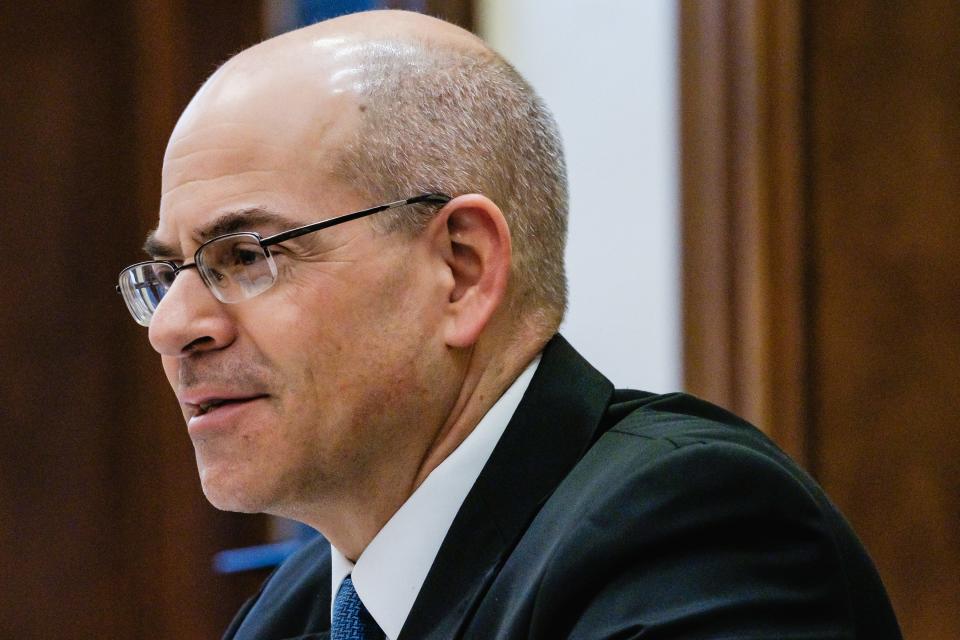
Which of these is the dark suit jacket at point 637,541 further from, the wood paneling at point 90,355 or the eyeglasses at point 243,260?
the wood paneling at point 90,355

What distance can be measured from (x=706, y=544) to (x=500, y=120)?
0.62 metres

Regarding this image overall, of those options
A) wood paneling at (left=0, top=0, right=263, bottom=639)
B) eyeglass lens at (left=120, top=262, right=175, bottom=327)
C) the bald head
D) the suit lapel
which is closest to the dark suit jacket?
the suit lapel

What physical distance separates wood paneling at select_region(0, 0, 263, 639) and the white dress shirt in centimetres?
108

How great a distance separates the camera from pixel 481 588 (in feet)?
4.02

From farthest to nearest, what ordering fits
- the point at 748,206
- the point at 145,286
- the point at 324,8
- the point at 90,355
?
the point at 748,206 → the point at 324,8 → the point at 90,355 → the point at 145,286

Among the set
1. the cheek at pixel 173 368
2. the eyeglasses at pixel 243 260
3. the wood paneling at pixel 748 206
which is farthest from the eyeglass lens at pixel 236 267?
the wood paneling at pixel 748 206

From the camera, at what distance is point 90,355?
7.50 ft

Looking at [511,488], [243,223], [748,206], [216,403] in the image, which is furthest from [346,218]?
[748,206]

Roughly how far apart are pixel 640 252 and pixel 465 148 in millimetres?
1750

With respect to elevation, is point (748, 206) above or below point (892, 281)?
above

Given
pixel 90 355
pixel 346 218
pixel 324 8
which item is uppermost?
pixel 324 8

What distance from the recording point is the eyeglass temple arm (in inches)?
52.8

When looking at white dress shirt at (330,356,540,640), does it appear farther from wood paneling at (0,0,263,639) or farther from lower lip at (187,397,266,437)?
wood paneling at (0,0,263,639)

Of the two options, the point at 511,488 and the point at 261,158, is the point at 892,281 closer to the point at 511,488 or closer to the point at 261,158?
the point at 511,488
